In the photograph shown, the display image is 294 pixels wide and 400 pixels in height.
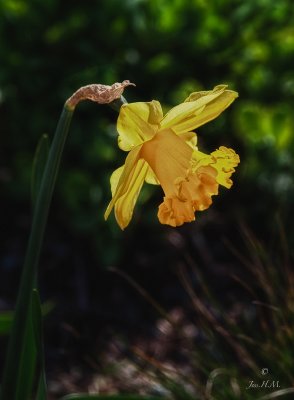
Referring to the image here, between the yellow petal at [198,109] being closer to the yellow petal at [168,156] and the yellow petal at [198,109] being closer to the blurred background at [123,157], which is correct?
the yellow petal at [168,156]

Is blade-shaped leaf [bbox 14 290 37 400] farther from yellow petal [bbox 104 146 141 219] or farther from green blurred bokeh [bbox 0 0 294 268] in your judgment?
green blurred bokeh [bbox 0 0 294 268]

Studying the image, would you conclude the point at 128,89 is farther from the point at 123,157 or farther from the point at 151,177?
the point at 151,177

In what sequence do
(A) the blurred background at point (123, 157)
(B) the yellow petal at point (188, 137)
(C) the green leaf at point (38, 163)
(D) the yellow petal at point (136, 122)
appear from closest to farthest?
1. (D) the yellow petal at point (136, 122)
2. (B) the yellow petal at point (188, 137)
3. (C) the green leaf at point (38, 163)
4. (A) the blurred background at point (123, 157)

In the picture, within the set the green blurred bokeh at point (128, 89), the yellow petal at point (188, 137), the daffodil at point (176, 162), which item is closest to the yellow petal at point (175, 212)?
the daffodil at point (176, 162)

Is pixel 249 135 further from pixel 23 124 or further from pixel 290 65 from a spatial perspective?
pixel 23 124

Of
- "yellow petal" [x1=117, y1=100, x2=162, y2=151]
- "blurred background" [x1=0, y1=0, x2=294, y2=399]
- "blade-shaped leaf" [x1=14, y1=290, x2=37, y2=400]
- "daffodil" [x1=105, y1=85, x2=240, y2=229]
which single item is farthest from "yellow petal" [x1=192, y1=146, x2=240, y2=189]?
"blurred background" [x1=0, y1=0, x2=294, y2=399]

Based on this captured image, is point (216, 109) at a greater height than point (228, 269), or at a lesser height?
lesser

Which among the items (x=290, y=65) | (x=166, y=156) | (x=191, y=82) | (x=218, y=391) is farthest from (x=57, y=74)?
(x=166, y=156)
